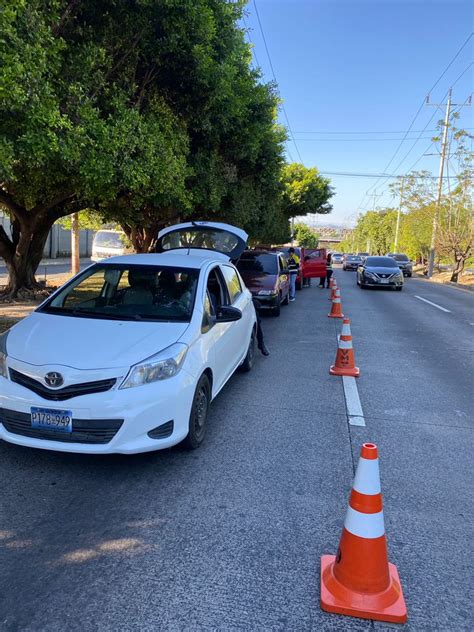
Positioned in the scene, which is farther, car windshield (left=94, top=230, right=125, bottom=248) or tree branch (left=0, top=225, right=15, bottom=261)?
car windshield (left=94, top=230, right=125, bottom=248)

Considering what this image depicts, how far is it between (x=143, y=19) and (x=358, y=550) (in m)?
7.86

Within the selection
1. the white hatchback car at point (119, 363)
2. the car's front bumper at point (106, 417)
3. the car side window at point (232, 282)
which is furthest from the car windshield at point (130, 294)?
the car's front bumper at point (106, 417)

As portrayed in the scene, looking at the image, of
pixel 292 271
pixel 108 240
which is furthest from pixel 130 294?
pixel 108 240

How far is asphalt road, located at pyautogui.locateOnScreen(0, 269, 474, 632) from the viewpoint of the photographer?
2576mm

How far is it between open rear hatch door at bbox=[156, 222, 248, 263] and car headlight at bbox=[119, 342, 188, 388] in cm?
498

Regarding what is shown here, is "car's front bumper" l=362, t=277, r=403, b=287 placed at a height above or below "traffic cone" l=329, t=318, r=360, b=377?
below

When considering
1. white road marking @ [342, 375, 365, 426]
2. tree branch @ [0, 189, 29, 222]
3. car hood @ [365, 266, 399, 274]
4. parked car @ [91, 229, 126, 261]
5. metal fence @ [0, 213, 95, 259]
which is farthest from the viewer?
metal fence @ [0, 213, 95, 259]

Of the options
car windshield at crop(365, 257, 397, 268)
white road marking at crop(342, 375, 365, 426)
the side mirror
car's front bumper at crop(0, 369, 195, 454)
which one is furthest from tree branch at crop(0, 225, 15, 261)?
car windshield at crop(365, 257, 397, 268)

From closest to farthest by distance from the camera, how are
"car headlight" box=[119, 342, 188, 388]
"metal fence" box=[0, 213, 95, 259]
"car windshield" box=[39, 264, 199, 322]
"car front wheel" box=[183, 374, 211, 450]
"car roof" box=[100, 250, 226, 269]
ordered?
"car headlight" box=[119, 342, 188, 388]
"car front wheel" box=[183, 374, 211, 450]
"car windshield" box=[39, 264, 199, 322]
"car roof" box=[100, 250, 226, 269]
"metal fence" box=[0, 213, 95, 259]

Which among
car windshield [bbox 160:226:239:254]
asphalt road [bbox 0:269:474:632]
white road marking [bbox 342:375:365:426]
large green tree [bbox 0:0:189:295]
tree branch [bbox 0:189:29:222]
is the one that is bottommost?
white road marking [bbox 342:375:365:426]

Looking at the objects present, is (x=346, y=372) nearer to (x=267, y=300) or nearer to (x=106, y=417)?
(x=106, y=417)

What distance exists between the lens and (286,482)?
13.0 ft

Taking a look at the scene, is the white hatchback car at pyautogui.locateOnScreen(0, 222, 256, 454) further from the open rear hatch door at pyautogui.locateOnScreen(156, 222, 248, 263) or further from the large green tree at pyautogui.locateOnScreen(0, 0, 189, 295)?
the open rear hatch door at pyautogui.locateOnScreen(156, 222, 248, 263)

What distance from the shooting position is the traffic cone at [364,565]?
2570mm
